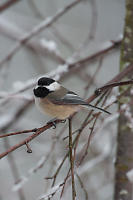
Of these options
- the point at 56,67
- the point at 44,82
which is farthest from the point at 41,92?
the point at 56,67

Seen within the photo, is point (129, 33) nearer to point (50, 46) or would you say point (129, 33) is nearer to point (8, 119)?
point (50, 46)

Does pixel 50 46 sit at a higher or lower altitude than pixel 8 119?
higher

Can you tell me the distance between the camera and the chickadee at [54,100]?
1308mm

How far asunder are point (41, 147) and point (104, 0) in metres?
2.06

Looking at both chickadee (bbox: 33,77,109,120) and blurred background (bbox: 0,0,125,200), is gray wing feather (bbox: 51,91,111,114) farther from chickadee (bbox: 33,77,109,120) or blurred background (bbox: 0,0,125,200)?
blurred background (bbox: 0,0,125,200)

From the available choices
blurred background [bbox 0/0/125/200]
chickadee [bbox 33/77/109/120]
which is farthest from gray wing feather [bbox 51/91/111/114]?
blurred background [bbox 0/0/125/200]

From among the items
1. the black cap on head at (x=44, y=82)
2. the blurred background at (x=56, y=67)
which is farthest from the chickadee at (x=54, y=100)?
the blurred background at (x=56, y=67)

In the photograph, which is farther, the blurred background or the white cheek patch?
the blurred background

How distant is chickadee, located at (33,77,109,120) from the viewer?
1.31 m

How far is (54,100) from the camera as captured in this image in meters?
1.33

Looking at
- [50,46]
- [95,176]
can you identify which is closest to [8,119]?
[50,46]

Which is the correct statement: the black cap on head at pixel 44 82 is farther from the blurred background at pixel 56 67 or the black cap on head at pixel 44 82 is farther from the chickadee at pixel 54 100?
the blurred background at pixel 56 67

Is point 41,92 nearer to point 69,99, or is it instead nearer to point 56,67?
point 69,99

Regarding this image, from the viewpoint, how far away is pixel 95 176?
143 inches
